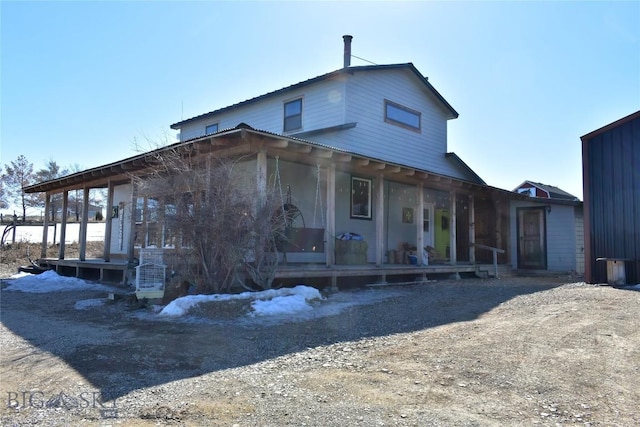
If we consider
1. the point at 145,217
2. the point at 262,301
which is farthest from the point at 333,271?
the point at 145,217

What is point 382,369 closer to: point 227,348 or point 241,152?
point 227,348

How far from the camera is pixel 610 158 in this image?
1133 cm

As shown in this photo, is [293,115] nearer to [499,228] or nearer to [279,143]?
[279,143]

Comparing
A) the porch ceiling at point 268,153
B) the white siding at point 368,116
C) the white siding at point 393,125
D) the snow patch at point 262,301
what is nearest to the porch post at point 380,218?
the porch ceiling at point 268,153

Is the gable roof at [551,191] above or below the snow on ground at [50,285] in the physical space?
above

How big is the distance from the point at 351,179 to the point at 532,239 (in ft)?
25.3

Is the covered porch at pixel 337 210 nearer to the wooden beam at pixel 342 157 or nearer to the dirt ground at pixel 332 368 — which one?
the wooden beam at pixel 342 157

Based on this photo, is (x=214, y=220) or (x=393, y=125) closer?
(x=214, y=220)

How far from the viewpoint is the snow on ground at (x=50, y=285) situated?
11.1 metres

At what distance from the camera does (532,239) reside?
1630 cm

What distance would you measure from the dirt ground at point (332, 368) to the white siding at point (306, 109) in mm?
7644

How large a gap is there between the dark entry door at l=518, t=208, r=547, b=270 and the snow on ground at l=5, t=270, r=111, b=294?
13408 mm

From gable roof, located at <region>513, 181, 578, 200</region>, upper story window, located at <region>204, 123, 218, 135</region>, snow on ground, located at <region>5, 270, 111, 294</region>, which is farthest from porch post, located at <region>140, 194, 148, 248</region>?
gable roof, located at <region>513, 181, 578, 200</region>

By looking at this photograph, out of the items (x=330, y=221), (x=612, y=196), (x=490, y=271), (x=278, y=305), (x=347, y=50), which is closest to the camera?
(x=278, y=305)
